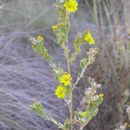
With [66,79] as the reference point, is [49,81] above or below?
below

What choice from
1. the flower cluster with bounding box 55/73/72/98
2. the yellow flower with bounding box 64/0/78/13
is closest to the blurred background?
the flower cluster with bounding box 55/73/72/98

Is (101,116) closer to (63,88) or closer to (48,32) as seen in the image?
(63,88)

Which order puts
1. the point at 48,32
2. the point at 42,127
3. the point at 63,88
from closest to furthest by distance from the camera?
the point at 63,88 → the point at 42,127 → the point at 48,32

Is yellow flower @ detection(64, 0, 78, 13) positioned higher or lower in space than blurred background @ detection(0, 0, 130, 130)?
higher

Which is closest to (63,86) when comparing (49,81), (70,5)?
(70,5)

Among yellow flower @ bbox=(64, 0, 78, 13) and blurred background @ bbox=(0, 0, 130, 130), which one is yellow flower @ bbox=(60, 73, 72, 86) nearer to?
yellow flower @ bbox=(64, 0, 78, 13)

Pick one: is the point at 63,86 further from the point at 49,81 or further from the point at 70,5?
the point at 49,81

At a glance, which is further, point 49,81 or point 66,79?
point 49,81

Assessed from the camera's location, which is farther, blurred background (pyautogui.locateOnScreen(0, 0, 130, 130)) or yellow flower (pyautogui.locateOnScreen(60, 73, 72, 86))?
blurred background (pyautogui.locateOnScreen(0, 0, 130, 130))

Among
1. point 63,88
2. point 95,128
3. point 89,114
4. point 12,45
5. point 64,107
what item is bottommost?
point 95,128

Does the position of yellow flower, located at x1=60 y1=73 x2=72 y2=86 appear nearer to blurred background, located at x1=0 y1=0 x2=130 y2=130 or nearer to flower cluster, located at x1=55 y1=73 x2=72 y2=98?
flower cluster, located at x1=55 y1=73 x2=72 y2=98

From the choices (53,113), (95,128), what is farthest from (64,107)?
(95,128)
